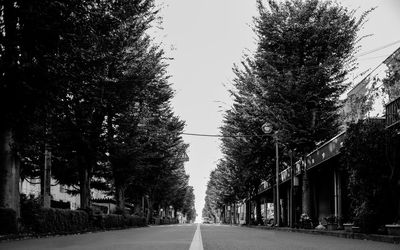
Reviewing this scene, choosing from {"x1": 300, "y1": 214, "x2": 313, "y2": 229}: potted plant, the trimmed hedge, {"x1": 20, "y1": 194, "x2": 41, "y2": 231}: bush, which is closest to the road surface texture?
{"x1": 20, "y1": 194, "x2": 41, "y2": 231}: bush

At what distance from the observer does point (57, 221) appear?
16.7 metres

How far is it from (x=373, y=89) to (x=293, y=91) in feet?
23.5

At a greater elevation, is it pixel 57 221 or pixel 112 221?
pixel 57 221

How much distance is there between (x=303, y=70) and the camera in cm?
2402

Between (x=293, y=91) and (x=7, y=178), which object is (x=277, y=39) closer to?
(x=293, y=91)

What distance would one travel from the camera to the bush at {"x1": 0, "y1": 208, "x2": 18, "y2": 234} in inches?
512

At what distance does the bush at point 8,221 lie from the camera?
13.0 m

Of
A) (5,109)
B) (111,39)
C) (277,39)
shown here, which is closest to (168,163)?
(277,39)

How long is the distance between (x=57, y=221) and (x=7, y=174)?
300cm

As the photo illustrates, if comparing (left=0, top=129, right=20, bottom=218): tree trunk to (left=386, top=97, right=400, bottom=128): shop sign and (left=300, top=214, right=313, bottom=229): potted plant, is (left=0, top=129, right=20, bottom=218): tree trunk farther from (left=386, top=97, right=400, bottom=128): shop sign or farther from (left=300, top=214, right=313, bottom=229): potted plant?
(left=300, top=214, right=313, bottom=229): potted plant

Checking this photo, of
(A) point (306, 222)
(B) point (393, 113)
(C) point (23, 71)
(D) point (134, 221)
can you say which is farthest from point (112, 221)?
(B) point (393, 113)

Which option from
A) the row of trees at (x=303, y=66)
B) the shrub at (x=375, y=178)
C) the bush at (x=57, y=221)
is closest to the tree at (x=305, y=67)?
the row of trees at (x=303, y=66)

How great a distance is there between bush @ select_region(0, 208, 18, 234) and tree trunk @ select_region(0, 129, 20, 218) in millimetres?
880

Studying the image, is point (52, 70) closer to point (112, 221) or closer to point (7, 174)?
point (7, 174)
